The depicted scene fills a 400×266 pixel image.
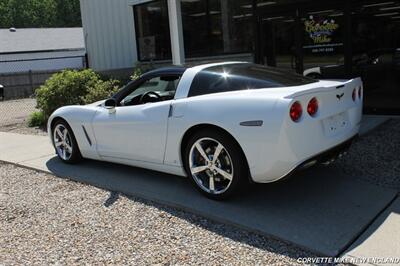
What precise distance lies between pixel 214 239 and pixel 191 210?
0.67m

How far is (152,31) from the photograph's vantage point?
1436 centimetres

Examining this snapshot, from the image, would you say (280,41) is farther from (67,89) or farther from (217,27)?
(67,89)

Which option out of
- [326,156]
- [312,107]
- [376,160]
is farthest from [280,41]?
[312,107]

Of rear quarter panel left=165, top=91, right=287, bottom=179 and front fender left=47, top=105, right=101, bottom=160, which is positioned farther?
front fender left=47, top=105, right=101, bottom=160

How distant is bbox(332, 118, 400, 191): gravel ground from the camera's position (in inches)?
210

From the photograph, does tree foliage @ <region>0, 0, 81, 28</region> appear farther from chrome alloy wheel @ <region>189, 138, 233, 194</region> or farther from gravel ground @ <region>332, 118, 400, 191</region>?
chrome alloy wheel @ <region>189, 138, 233, 194</region>

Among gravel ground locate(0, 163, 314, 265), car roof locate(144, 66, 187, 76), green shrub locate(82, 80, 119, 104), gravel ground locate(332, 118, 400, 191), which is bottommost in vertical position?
gravel ground locate(0, 163, 314, 265)

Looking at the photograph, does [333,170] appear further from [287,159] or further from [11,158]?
[11,158]

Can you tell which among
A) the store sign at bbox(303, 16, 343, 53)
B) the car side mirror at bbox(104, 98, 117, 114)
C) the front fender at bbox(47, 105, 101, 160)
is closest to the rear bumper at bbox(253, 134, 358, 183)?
the car side mirror at bbox(104, 98, 117, 114)

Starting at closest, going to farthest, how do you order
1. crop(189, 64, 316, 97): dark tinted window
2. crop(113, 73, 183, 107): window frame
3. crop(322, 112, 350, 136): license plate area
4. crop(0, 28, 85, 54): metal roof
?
crop(322, 112, 350, 136): license plate area < crop(189, 64, 316, 97): dark tinted window < crop(113, 73, 183, 107): window frame < crop(0, 28, 85, 54): metal roof

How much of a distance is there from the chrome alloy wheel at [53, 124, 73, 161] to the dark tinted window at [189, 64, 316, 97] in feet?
8.25

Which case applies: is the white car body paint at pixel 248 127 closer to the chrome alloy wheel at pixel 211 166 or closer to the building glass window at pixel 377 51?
the chrome alloy wheel at pixel 211 166

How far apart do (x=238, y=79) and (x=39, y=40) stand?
35.5m

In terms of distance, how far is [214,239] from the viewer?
405 centimetres
